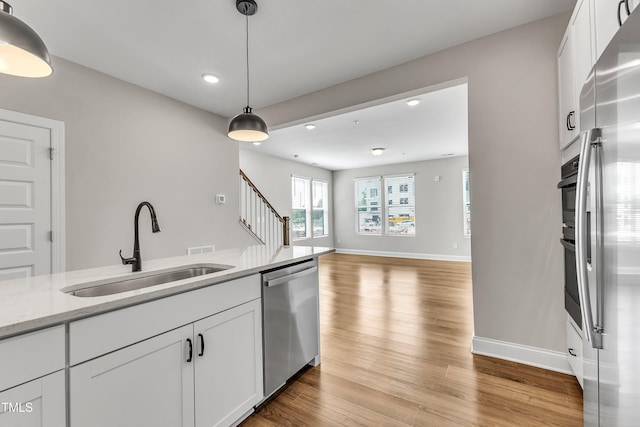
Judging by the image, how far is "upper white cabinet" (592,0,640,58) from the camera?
1079mm

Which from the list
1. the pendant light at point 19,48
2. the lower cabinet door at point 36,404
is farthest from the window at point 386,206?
the lower cabinet door at point 36,404

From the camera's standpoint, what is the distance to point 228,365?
151cm

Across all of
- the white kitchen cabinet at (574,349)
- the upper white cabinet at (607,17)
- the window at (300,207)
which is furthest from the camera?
the window at (300,207)

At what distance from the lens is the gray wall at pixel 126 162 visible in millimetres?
2736

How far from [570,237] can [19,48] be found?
2.99m

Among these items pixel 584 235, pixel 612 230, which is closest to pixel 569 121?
pixel 584 235

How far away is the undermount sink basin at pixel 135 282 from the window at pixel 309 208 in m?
5.53

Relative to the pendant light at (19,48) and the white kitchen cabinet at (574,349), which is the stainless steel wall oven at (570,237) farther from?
the pendant light at (19,48)

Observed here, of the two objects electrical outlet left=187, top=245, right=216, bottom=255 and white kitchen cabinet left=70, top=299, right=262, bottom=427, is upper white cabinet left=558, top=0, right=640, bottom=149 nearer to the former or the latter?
white kitchen cabinet left=70, top=299, right=262, bottom=427

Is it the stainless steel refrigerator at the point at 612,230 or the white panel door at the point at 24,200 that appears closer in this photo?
the stainless steel refrigerator at the point at 612,230

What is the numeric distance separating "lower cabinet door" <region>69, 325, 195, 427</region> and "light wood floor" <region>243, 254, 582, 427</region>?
0.58 metres

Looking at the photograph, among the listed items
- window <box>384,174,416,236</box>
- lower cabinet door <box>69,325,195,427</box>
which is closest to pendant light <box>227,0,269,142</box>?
lower cabinet door <box>69,325,195,427</box>

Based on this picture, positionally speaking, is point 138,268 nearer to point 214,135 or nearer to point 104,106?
point 104,106

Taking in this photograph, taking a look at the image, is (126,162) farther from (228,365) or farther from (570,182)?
(570,182)
